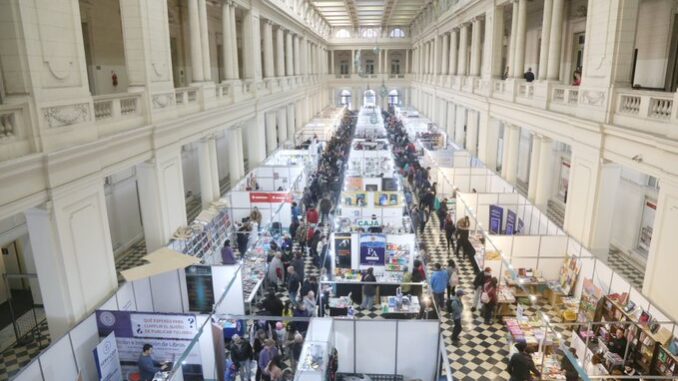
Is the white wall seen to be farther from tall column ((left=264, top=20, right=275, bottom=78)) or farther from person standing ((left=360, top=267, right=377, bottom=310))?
tall column ((left=264, top=20, right=275, bottom=78))

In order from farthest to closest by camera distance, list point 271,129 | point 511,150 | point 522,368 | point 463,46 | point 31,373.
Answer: point 271,129 < point 463,46 < point 511,150 < point 522,368 < point 31,373

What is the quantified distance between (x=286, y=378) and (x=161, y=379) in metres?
2.22

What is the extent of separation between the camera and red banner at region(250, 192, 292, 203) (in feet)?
52.2

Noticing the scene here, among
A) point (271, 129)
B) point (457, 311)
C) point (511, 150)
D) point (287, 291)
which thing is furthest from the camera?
point (271, 129)

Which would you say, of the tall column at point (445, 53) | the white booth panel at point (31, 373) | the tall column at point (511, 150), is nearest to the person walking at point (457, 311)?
the white booth panel at point (31, 373)

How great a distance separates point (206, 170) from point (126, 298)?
702 cm

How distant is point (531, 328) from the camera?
10.1 metres

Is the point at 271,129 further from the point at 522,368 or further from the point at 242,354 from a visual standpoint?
the point at 522,368

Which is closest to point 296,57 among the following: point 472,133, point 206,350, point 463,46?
point 463,46

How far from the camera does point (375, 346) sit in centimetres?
850

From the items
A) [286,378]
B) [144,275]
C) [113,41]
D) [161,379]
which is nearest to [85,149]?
[144,275]

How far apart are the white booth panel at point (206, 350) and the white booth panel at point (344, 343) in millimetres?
2274

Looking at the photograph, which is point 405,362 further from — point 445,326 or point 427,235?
point 427,235

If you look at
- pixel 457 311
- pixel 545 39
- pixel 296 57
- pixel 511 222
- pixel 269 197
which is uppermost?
pixel 296 57
